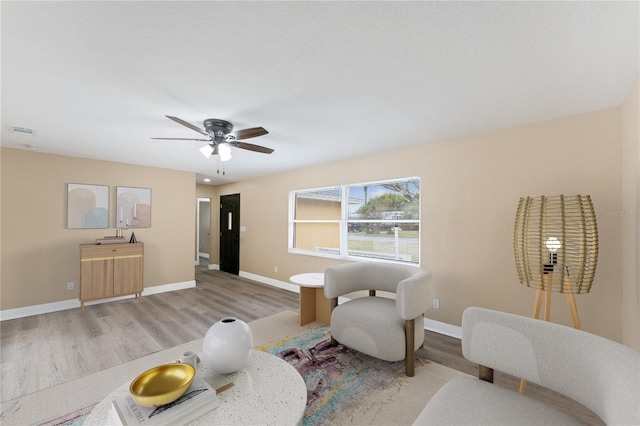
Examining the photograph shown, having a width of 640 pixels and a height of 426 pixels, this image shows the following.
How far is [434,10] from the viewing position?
130cm

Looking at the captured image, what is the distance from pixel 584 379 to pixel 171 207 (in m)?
6.02

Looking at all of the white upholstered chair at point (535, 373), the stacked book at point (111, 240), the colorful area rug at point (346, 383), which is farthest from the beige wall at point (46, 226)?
the white upholstered chair at point (535, 373)

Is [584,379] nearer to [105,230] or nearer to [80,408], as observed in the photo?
[80,408]

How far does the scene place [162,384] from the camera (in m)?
1.33

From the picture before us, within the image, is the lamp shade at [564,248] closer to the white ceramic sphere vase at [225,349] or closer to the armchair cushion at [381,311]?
the armchair cushion at [381,311]

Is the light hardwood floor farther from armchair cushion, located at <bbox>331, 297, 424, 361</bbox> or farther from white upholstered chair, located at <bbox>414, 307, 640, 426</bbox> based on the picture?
white upholstered chair, located at <bbox>414, 307, 640, 426</bbox>

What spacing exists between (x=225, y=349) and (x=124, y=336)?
2.59 meters

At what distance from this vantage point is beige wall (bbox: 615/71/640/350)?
6.09ft

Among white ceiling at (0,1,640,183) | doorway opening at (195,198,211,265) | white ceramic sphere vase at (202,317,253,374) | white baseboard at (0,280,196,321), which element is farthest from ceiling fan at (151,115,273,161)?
doorway opening at (195,198,211,265)

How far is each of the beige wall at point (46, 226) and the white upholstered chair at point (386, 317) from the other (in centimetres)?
410

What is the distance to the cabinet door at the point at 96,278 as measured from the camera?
13.1ft

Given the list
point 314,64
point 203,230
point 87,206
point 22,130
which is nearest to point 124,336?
point 87,206

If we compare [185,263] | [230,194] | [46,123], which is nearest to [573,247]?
[46,123]

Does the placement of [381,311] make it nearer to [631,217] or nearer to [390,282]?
[390,282]
